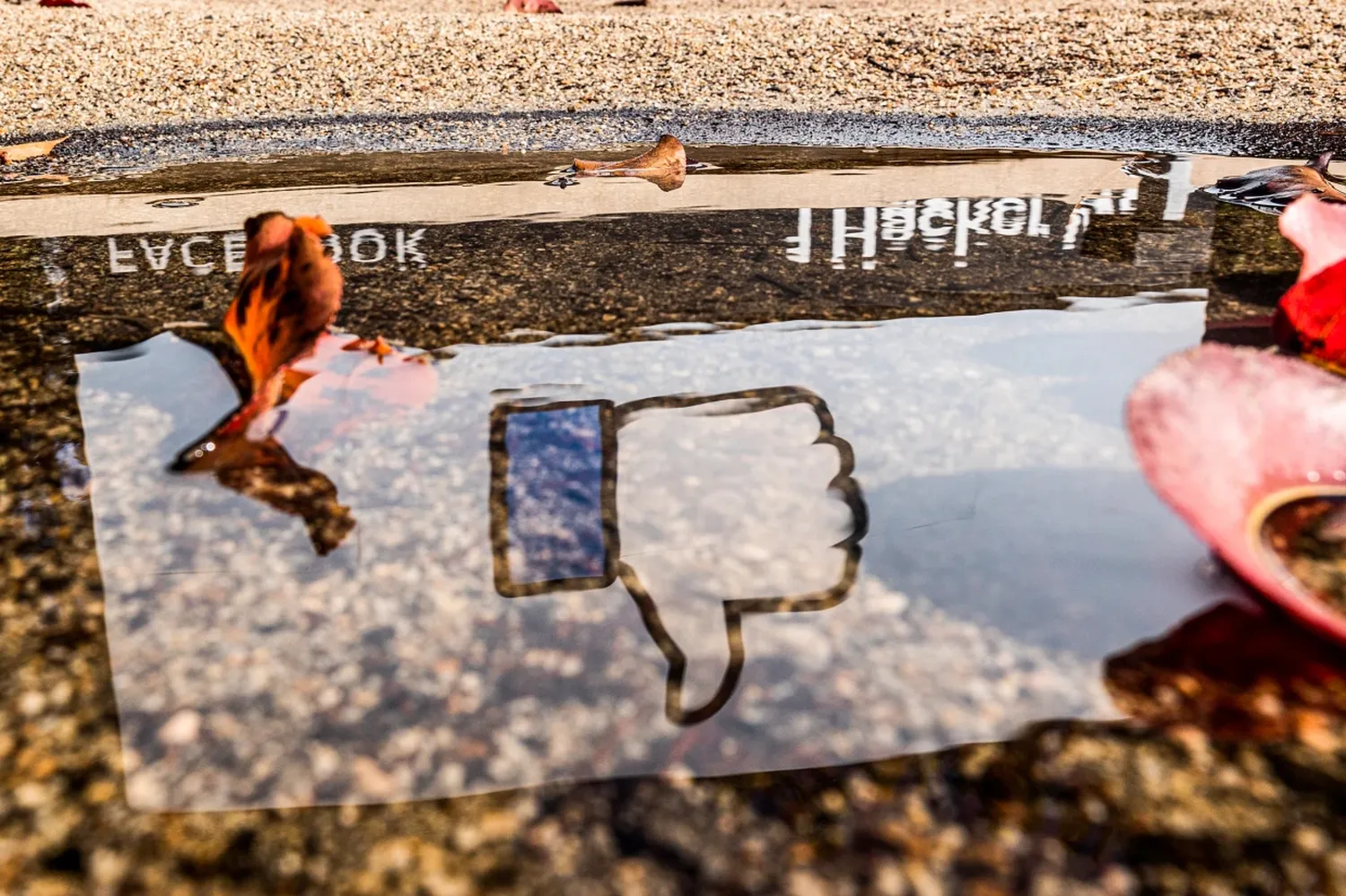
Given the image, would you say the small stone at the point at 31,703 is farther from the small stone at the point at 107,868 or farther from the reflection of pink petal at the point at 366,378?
the reflection of pink petal at the point at 366,378

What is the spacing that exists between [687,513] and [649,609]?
0.53ft

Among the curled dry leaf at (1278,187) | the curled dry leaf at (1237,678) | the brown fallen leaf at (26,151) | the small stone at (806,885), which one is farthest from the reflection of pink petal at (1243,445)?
the brown fallen leaf at (26,151)

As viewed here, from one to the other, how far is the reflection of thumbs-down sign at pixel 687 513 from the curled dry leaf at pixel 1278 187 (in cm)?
148

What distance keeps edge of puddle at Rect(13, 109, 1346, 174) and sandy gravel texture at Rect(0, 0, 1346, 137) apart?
0.12 metres

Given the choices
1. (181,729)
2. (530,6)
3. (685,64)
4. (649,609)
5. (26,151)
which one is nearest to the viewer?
(181,729)

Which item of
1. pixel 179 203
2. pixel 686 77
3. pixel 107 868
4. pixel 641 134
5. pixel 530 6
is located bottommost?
pixel 107 868

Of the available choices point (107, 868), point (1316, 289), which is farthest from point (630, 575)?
point (1316, 289)

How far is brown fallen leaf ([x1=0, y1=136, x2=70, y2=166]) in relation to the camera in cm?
286

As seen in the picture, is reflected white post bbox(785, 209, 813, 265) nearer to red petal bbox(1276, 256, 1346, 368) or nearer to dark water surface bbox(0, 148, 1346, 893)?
dark water surface bbox(0, 148, 1346, 893)

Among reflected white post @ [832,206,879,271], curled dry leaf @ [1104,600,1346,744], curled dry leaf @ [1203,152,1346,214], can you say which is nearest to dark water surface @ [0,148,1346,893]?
curled dry leaf @ [1104,600,1346,744]

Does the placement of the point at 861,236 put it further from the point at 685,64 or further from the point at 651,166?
the point at 685,64

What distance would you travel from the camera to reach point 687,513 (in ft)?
3.32

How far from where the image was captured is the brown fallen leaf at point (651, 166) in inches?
102

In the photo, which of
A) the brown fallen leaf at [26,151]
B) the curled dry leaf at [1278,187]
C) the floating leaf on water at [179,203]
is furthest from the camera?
the brown fallen leaf at [26,151]
